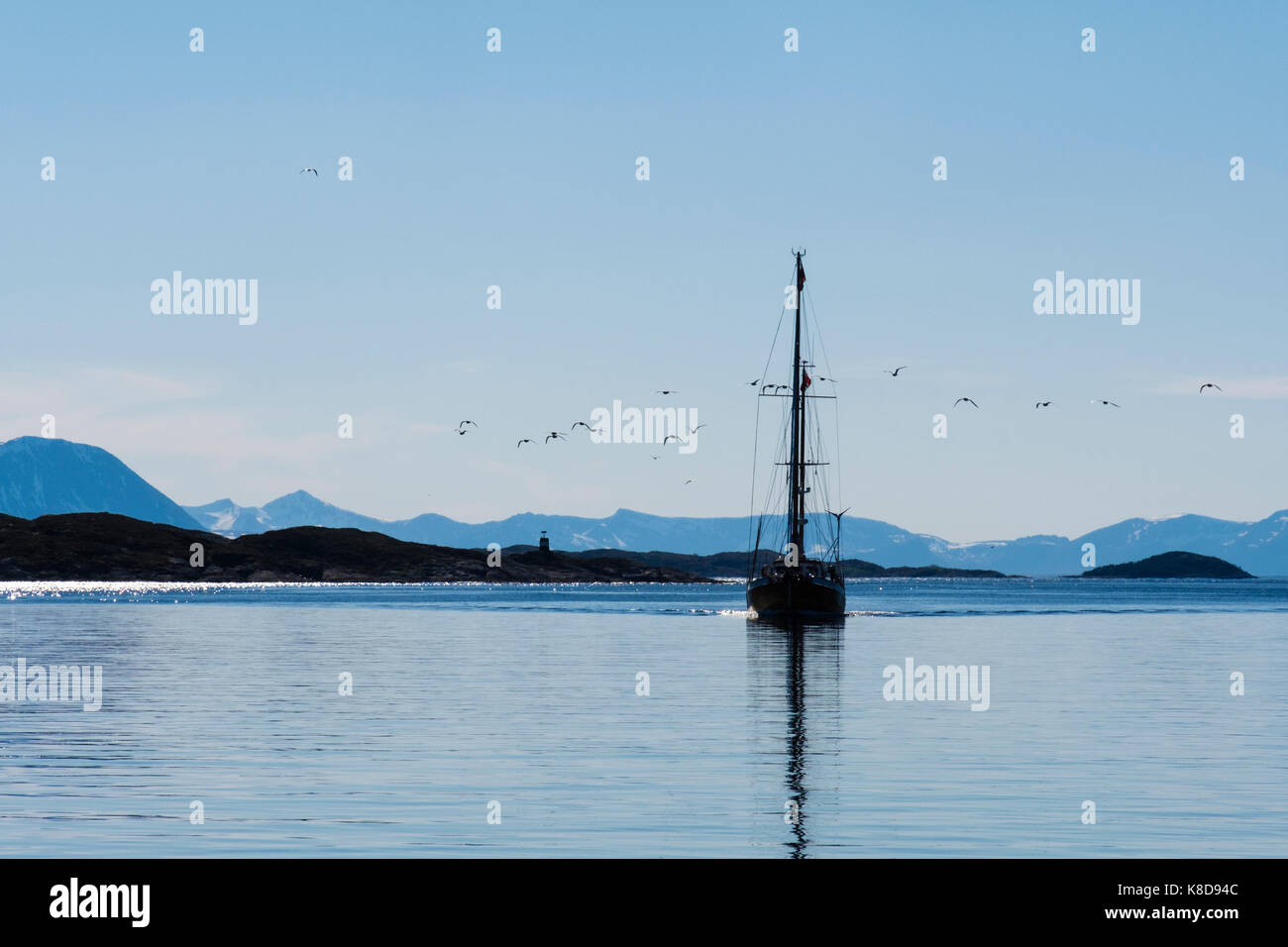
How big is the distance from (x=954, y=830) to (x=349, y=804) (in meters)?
10.1

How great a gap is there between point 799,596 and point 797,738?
7956 centimetres

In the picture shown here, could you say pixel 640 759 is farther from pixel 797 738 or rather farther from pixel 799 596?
pixel 799 596

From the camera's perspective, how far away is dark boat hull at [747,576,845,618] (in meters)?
116

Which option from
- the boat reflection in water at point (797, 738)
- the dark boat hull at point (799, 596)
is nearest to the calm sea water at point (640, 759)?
the boat reflection in water at point (797, 738)

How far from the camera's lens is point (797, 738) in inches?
1449

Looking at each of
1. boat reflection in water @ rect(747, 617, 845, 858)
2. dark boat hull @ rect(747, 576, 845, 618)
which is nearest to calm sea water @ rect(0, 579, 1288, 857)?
boat reflection in water @ rect(747, 617, 845, 858)

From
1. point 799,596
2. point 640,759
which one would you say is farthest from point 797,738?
point 799,596

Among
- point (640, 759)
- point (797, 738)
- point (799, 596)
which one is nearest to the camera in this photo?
point (640, 759)

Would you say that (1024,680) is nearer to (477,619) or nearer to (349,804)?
(349,804)

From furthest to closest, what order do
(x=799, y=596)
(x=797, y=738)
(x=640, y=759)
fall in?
(x=799, y=596)
(x=797, y=738)
(x=640, y=759)

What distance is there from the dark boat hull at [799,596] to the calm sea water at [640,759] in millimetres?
42757

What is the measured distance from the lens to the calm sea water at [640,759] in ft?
73.3

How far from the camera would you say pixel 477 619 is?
13450cm

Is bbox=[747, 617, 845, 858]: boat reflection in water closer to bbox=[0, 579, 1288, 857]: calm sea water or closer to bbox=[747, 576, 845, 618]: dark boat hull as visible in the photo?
bbox=[0, 579, 1288, 857]: calm sea water
